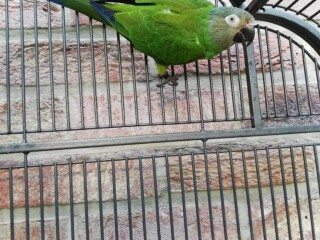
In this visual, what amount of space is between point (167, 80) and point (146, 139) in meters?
0.08

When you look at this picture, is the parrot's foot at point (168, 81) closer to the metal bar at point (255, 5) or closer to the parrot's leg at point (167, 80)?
the parrot's leg at point (167, 80)

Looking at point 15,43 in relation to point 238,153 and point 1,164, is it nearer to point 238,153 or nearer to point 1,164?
point 1,164

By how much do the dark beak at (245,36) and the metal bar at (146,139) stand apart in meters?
0.09

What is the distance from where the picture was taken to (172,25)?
1.38 ft

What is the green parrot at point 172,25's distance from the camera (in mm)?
416

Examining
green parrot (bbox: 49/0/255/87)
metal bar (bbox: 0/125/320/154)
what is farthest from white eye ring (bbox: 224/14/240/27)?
metal bar (bbox: 0/125/320/154)

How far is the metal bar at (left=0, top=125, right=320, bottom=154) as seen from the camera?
1.26ft

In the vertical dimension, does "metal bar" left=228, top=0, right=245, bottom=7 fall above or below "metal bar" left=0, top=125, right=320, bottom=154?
above

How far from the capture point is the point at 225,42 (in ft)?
1.42

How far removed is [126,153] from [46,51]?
139mm

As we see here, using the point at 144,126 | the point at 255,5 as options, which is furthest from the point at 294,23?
the point at 144,126

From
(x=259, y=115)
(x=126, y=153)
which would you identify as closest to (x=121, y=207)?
(x=126, y=153)

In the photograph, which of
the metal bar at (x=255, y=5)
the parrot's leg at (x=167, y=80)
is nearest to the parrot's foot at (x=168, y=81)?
the parrot's leg at (x=167, y=80)

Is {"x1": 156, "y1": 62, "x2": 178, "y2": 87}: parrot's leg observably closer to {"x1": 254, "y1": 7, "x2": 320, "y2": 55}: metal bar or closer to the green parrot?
the green parrot
